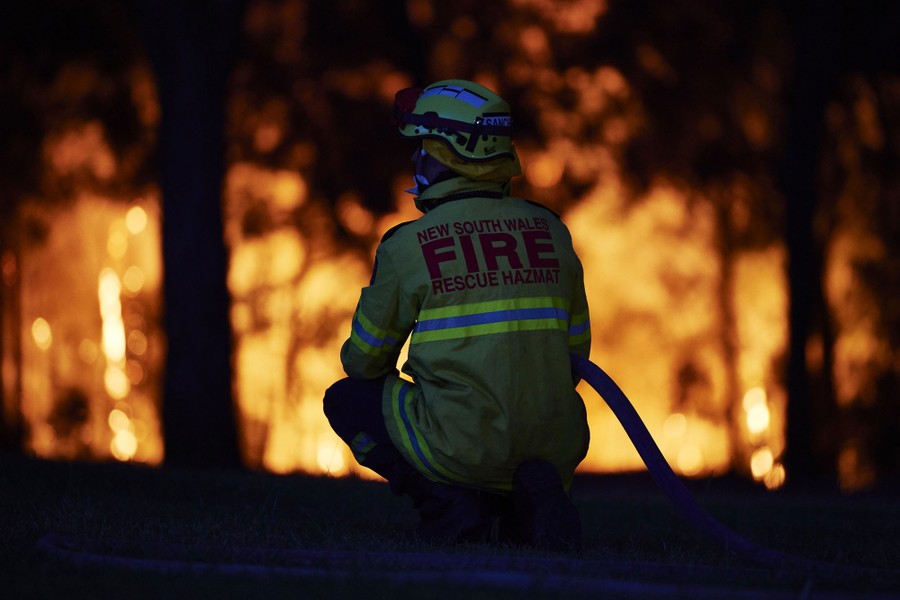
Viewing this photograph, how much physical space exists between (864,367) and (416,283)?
12.8m

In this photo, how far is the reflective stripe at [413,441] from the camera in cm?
511

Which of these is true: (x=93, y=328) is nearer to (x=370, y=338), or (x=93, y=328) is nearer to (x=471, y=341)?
(x=370, y=338)

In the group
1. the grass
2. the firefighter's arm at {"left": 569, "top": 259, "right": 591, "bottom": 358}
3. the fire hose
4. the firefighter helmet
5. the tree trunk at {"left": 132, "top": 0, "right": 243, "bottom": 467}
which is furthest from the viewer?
the tree trunk at {"left": 132, "top": 0, "right": 243, "bottom": 467}

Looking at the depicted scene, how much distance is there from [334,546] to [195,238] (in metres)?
5.35

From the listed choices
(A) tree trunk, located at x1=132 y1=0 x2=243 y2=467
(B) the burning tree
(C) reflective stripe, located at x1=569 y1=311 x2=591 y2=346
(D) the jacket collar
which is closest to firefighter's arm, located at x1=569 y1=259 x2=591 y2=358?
(C) reflective stripe, located at x1=569 y1=311 x2=591 y2=346

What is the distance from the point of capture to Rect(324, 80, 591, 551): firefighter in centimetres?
496

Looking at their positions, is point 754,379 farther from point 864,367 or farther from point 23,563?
point 23,563

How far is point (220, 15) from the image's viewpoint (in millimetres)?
9727

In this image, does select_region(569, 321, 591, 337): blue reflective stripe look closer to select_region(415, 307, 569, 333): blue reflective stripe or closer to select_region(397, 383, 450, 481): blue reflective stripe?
select_region(415, 307, 569, 333): blue reflective stripe

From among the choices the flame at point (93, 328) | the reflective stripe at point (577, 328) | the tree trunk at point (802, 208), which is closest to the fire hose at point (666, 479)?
the reflective stripe at point (577, 328)

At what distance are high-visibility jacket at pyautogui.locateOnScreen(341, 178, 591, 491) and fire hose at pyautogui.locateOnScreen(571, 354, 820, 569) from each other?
Result: 0.45 feet

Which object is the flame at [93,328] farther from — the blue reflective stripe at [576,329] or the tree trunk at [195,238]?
the blue reflective stripe at [576,329]

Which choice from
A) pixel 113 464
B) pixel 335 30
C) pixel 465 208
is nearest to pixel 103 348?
pixel 335 30

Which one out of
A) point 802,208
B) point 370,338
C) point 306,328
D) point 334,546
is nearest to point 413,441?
point 370,338
